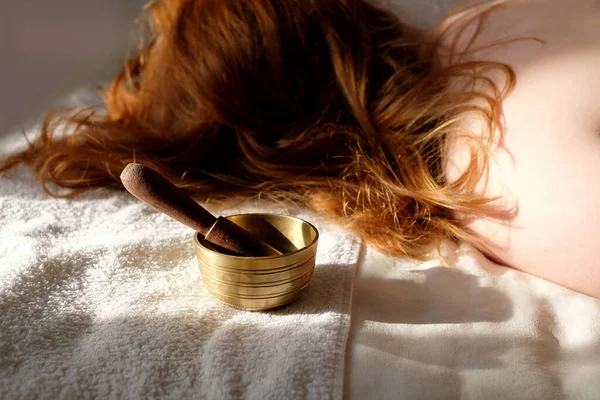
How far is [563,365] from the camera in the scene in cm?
51

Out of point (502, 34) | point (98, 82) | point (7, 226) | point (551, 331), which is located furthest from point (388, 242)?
point (98, 82)

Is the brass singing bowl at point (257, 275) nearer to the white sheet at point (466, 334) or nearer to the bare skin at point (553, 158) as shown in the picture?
the white sheet at point (466, 334)

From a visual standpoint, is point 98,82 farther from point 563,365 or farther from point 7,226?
point 563,365

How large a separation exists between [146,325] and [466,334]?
0.92 feet

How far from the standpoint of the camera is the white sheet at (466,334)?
1.55ft

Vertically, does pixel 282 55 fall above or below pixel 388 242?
above

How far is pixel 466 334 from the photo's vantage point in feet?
1.74

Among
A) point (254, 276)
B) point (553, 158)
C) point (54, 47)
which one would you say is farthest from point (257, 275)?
point (54, 47)

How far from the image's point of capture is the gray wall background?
4.31 feet

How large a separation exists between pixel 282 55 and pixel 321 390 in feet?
1.87

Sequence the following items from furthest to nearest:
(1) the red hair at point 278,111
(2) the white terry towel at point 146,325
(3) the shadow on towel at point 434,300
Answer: (1) the red hair at point 278,111 < (3) the shadow on towel at point 434,300 < (2) the white terry towel at point 146,325

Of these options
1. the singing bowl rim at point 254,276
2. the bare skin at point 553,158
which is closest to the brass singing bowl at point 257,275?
the singing bowl rim at point 254,276

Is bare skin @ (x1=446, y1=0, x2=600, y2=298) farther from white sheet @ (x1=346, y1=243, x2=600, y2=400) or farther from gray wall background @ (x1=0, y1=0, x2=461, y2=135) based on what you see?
gray wall background @ (x1=0, y1=0, x2=461, y2=135)

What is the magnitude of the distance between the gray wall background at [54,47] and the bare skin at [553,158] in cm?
47
